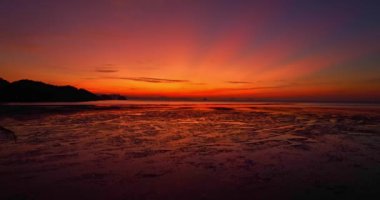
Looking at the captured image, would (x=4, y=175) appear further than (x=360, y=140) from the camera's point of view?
No

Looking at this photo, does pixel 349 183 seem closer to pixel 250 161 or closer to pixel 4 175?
pixel 250 161

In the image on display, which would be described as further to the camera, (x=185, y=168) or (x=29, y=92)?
(x=29, y=92)

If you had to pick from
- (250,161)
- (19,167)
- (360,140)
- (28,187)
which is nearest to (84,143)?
(19,167)

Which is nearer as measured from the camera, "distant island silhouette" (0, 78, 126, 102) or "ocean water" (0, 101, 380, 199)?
A: "ocean water" (0, 101, 380, 199)

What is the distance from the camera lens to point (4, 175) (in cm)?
736

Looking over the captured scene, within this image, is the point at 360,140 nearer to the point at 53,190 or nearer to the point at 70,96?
the point at 53,190

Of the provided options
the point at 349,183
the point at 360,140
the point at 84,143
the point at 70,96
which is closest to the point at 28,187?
the point at 84,143

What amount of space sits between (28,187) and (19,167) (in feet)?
7.62

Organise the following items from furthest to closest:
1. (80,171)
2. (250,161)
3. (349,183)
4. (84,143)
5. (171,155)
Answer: (84,143), (171,155), (250,161), (80,171), (349,183)

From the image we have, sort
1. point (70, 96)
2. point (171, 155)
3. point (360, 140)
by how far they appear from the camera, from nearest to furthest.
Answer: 1. point (171, 155)
2. point (360, 140)
3. point (70, 96)

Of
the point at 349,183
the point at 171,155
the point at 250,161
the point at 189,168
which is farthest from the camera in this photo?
the point at 171,155

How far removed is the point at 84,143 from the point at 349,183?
38.8ft

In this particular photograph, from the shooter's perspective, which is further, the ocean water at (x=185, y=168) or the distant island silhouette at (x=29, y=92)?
the distant island silhouette at (x=29, y=92)

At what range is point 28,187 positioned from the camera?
6.49 m
